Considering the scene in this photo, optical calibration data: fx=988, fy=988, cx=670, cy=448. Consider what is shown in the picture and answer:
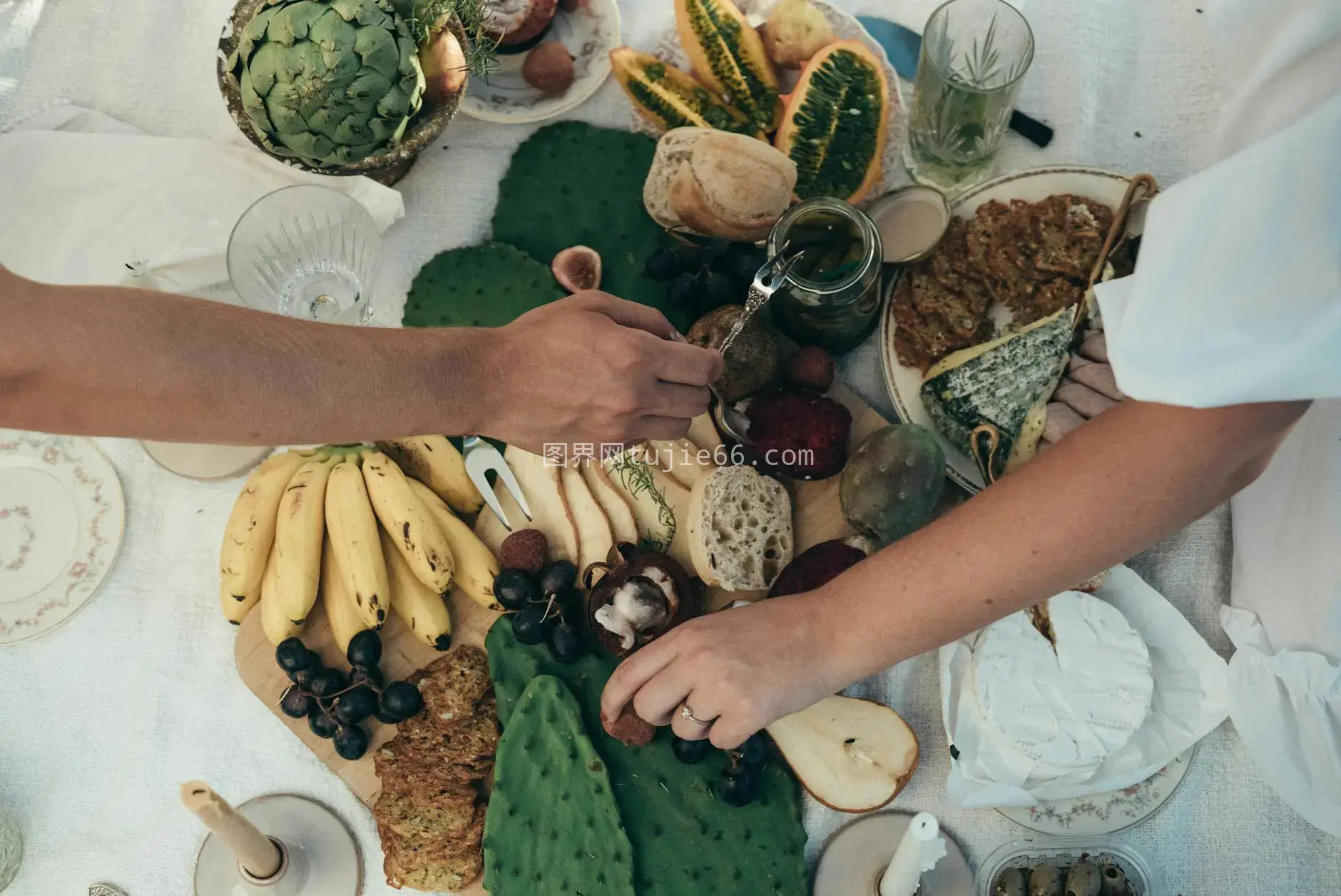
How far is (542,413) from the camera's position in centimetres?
90

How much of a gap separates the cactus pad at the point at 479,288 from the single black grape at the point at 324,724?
44 centimetres

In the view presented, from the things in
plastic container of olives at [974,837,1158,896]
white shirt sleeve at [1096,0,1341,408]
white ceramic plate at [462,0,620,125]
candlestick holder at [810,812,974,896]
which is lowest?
candlestick holder at [810,812,974,896]

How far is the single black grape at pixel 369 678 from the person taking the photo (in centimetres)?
105

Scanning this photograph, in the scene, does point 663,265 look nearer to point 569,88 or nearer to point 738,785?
point 569,88

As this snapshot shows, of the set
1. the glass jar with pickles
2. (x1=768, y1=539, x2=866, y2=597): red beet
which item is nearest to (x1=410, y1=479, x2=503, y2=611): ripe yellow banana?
(x1=768, y1=539, x2=866, y2=597): red beet

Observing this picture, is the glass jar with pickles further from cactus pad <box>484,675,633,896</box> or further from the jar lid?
cactus pad <box>484,675,633,896</box>

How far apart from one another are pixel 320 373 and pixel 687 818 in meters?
0.58

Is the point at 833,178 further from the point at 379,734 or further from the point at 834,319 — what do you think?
the point at 379,734

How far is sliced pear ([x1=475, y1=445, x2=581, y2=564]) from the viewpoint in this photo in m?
1.09

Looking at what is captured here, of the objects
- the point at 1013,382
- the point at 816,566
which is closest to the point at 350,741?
the point at 816,566

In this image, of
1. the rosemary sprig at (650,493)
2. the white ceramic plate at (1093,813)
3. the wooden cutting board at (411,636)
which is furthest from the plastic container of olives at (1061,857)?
the rosemary sprig at (650,493)

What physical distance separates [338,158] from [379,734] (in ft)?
2.05

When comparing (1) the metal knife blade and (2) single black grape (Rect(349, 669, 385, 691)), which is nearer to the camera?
(2) single black grape (Rect(349, 669, 385, 691))

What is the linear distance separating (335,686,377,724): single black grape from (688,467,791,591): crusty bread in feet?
1.23
